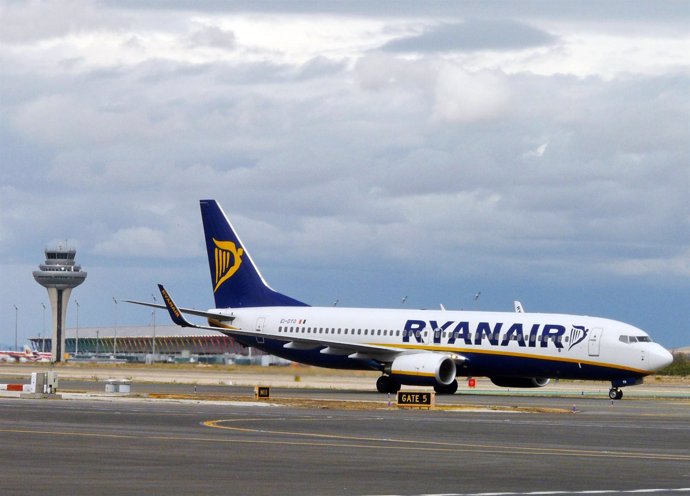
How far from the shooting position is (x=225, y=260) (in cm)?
8019

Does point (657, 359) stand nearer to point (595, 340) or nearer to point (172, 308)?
point (595, 340)

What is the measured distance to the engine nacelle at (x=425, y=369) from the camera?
65.9m

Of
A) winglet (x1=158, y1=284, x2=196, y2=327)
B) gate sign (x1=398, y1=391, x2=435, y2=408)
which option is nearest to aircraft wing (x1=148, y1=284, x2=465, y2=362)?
winglet (x1=158, y1=284, x2=196, y2=327)

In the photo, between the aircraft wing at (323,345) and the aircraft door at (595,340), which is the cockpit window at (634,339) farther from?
the aircraft wing at (323,345)

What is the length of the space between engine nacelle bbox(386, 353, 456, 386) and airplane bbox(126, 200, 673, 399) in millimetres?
47

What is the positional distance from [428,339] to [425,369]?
3252 mm

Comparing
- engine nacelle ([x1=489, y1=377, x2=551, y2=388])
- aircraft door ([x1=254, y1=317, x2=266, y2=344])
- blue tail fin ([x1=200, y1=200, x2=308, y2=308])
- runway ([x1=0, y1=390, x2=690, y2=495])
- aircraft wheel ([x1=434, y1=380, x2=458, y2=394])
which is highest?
blue tail fin ([x1=200, y1=200, x2=308, y2=308])

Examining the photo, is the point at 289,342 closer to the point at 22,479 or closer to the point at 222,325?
the point at 222,325

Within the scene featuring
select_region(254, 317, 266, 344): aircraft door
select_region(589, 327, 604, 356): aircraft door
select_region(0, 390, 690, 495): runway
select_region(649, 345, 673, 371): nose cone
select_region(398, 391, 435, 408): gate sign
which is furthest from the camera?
select_region(254, 317, 266, 344): aircraft door

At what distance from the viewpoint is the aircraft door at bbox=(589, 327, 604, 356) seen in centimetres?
6469

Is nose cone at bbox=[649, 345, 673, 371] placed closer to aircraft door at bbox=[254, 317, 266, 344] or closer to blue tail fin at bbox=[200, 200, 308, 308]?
blue tail fin at bbox=[200, 200, 308, 308]

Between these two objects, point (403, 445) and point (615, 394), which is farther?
point (615, 394)

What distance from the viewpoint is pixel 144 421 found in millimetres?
40406

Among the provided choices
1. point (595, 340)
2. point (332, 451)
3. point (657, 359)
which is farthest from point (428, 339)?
point (332, 451)
